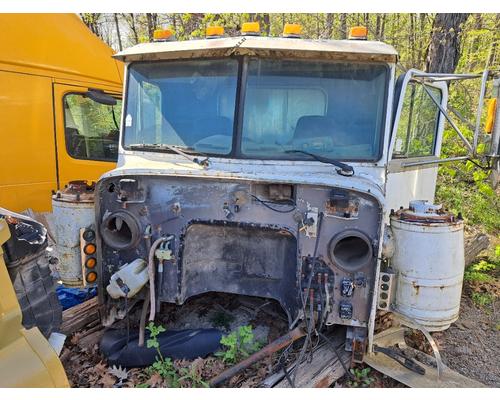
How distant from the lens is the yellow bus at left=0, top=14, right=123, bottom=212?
16.4ft

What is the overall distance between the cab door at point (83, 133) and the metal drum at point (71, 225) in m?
2.35

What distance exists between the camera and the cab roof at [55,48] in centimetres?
498

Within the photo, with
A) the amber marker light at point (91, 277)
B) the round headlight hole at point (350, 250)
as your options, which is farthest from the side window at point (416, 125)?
the amber marker light at point (91, 277)

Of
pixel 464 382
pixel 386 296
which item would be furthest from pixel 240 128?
pixel 464 382

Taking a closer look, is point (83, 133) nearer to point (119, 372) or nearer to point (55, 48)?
point (55, 48)

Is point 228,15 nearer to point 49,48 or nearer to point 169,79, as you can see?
point 49,48

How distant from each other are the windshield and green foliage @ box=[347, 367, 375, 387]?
5.03 feet

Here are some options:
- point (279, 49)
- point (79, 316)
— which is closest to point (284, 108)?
point (279, 49)

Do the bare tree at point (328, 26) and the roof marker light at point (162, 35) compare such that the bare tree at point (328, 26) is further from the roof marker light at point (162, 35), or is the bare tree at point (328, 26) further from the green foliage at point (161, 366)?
the green foliage at point (161, 366)

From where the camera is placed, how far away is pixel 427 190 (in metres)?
4.76

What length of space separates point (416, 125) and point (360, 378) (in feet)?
7.39

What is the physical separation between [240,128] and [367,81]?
0.98 m

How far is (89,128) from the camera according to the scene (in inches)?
231

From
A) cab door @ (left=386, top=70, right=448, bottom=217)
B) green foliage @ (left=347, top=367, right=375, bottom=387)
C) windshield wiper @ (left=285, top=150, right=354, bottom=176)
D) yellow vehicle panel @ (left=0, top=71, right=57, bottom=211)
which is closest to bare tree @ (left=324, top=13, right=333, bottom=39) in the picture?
cab door @ (left=386, top=70, right=448, bottom=217)
